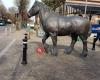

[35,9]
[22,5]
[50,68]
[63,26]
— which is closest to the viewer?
[50,68]

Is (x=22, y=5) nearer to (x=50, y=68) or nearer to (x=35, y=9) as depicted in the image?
(x=35, y=9)

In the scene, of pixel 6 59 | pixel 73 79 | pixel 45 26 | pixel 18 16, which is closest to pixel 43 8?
pixel 45 26

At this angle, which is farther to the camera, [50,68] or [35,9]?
[35,9]

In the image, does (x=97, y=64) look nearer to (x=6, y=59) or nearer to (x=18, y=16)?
(x=6, y=59)

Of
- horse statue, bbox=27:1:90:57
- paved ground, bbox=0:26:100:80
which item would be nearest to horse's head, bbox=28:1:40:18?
horse statue, bbox=27:1:90:57

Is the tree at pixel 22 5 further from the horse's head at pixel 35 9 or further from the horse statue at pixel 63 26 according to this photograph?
the horse statue at pixel 63 26

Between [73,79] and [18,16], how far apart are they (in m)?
57.1

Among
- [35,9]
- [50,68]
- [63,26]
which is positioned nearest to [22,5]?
[35,9]

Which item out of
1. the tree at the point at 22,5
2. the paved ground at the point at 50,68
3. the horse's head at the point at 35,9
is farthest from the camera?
the tree at the point at 22,5

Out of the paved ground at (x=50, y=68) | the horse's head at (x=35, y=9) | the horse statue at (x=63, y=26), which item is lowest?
the paved ground at (x=50, y=68)

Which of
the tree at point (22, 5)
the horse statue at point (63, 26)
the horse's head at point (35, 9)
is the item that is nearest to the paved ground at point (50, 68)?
the horse statue at point (63, 26)

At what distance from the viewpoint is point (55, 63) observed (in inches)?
489

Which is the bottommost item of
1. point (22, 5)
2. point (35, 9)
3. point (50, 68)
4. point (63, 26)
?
point (50, 68)

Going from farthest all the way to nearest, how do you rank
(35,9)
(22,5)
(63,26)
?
1. (22,5)
2. (35,9)
3. (63,26)
